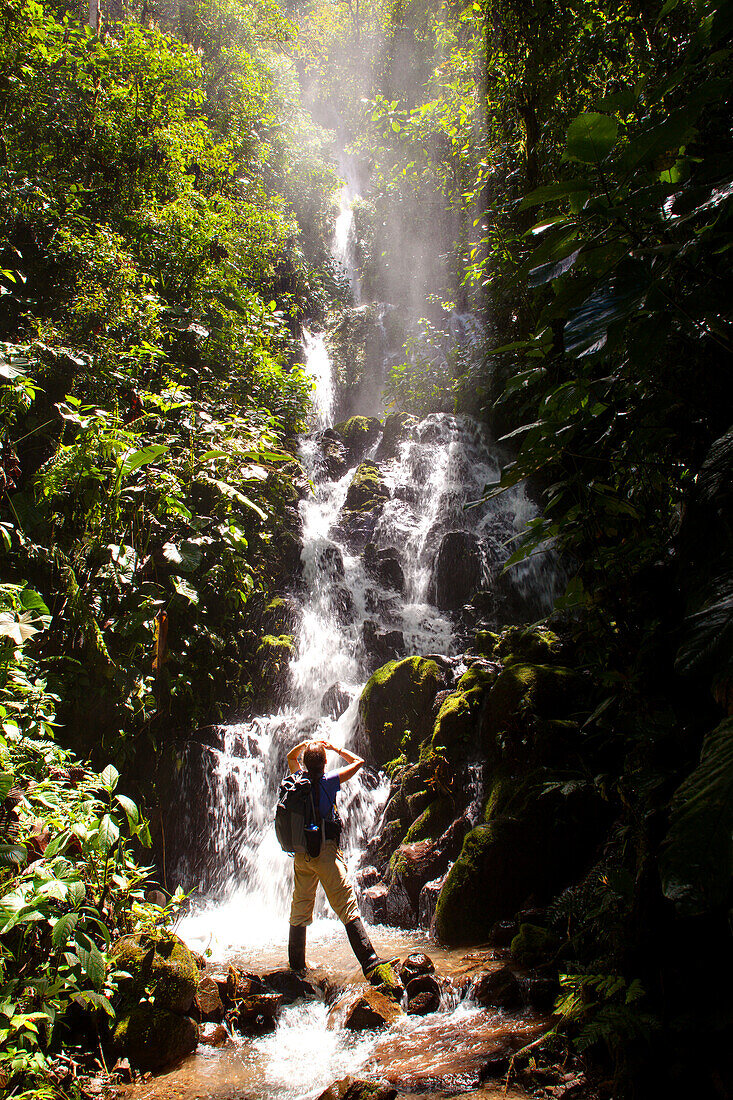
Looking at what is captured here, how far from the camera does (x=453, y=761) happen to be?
6.24m

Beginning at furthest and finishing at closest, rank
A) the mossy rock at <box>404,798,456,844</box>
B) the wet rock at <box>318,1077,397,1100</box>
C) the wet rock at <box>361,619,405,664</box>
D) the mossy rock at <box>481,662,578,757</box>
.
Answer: the wet rock at <box>361,619,405,664</box>
the mossy rock at <box>404,798,456,844</box>
the mossy rock at <box>481,662,578,757</box>
the wet rock at <box>318,1077,397,1100</box>

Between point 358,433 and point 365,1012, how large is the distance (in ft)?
44.6

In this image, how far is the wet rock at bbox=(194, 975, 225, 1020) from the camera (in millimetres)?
3496

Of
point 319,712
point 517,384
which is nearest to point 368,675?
point 319,712

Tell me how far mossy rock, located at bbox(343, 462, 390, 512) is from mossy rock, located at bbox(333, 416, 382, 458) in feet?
6.27

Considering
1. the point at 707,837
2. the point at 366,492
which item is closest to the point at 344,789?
the point at 707,837

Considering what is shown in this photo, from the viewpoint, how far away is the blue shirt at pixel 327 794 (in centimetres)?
428

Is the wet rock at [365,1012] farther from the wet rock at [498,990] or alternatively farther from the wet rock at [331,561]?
the wet rock at [331,561]

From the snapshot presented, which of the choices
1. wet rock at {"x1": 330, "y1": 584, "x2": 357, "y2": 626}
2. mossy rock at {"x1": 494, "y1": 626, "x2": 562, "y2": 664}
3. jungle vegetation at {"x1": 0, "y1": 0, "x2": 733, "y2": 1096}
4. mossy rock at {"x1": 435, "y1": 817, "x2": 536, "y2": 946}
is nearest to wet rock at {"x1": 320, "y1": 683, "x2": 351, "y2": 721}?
jungle vegetation at {"x1": 0, "y1": 0, "x2": 733, "y2": 1096}

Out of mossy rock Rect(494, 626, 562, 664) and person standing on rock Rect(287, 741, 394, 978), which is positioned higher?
mossy rock Rect(494, 626, 562, 664)

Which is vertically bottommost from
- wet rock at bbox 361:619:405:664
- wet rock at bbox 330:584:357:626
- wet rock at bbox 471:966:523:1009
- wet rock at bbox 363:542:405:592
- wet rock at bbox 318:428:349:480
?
wet rock at bbox 471:966:523:1009

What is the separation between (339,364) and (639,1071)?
19034mm

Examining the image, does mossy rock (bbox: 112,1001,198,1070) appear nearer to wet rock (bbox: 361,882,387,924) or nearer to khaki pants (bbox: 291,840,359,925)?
khaki pants (bbox: 291,840,359,925)

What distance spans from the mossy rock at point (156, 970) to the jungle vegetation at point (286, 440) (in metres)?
0.17
